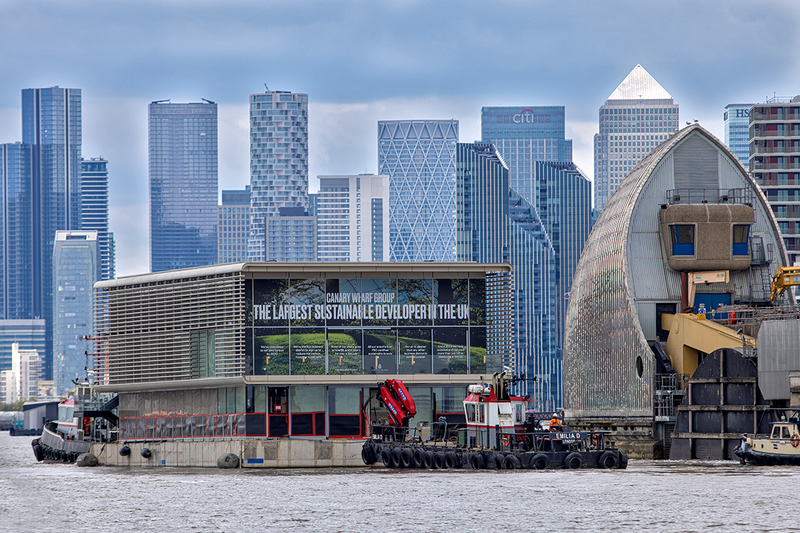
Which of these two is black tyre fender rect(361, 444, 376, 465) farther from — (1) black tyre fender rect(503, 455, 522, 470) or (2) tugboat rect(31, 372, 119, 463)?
(2) tugboat rect(31, 372, 119, 463)

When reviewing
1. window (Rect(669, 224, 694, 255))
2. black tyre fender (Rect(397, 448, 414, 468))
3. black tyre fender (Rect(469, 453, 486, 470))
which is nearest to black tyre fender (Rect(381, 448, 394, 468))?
black tyre fender (Rect(397, 448, 414, 468))

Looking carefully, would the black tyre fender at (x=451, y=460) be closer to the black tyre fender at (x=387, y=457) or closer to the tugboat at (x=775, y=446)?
the black tyre fender at (x=387, y=457)

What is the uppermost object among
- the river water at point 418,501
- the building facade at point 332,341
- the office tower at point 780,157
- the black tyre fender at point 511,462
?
the office tower at point 780,157

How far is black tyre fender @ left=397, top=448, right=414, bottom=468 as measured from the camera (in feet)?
228

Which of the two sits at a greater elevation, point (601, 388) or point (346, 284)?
point (346, 284)

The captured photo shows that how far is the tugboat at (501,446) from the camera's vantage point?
65312 mm

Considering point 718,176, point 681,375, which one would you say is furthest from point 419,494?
point 718,176

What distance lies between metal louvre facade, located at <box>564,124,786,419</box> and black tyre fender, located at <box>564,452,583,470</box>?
68.0 ft

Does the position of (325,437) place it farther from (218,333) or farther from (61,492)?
(61,492)

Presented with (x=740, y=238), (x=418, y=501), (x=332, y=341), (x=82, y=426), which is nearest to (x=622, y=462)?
(x=418, y=501)

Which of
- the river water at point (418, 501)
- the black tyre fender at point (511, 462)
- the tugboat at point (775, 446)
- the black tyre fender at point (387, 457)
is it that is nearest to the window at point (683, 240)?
the tugboat at point (775, 446)

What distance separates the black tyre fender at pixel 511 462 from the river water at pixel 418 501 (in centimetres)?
61

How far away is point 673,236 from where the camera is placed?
89.4 meters

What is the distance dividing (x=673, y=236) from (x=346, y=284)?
73.9 ft
